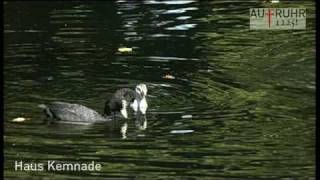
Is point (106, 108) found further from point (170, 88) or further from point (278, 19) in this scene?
point (278, 19)

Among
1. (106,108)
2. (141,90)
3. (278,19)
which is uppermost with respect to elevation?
(278,19)

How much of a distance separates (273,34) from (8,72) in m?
3.88

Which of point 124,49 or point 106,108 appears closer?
point 106,108

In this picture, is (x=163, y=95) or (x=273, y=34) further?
(x=273, y=34)

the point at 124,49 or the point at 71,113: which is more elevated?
the point at 124,49

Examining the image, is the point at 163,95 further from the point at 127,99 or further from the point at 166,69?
the point at 166,69

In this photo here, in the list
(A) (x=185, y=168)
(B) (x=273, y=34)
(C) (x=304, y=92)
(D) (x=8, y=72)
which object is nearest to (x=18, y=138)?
(A) (x=185, y=168)

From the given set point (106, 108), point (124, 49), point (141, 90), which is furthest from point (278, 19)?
point (106, 108)

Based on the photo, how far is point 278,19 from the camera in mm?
13336

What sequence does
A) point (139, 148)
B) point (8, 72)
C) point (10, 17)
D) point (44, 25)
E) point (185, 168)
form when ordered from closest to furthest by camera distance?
point (185, 168), point (139, 148), point (8, 72), point (44, 25), point (10, 17)

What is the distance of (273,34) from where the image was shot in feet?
41.8

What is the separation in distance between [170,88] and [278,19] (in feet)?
11.8

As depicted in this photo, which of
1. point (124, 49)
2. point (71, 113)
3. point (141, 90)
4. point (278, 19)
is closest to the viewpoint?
point (71, 113)

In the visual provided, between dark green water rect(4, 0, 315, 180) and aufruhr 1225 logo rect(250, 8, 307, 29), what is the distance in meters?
0.16
